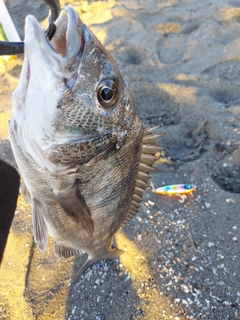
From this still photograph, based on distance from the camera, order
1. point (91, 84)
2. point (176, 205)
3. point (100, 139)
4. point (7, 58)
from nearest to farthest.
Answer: point (91, 84)
point (100, 139)
point (176, 205)
point (7, 58)

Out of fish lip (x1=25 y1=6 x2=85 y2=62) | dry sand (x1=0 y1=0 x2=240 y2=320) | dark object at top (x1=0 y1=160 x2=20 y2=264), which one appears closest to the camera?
fish lip (x1=25 y1=6 x2=85 y2=62)

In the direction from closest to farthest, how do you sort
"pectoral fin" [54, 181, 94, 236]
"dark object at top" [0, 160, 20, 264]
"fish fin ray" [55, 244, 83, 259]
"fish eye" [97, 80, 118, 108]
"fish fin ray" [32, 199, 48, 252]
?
"fish eye" [97, 80, 118, 108] < "pectoral fin" [54, 181, 94, 236] < "fish fin ray" [32, 199, 48, 252] < "fish fin ray" [55, 244, 83, 259] < "dark object at top" [0, 160, 20, 264]

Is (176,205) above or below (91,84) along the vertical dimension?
below

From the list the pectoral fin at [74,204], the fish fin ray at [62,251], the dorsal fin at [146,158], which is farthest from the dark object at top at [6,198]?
the dorsal fin at [146,158]

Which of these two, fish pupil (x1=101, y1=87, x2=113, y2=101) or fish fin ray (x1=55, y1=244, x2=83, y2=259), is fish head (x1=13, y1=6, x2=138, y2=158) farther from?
fish fin ray (x1=55, y1=244, x2=83, y2=259)


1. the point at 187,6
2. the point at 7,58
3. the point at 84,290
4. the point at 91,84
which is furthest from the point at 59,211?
the point at 187,6

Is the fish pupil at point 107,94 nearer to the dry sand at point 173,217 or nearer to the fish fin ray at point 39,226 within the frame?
the fish fin ray at point 39,226

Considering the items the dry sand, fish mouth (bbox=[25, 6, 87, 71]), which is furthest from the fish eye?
the dry sand

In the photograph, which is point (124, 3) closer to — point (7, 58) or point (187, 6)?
point (187, 6)
